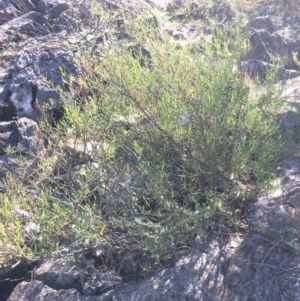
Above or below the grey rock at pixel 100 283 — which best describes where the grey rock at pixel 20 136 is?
above

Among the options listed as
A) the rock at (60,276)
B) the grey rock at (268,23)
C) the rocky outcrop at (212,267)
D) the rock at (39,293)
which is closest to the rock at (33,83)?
the rocky outcrop at (212,267)

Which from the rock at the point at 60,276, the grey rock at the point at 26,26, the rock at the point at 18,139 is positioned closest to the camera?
the rock at the point at 60,276

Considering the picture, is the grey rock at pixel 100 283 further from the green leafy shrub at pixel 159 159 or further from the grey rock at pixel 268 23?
the grey rock at pixel 268 23

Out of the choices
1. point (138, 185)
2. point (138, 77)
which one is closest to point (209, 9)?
point (138, 77)

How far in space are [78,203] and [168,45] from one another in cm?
137

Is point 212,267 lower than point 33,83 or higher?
lower

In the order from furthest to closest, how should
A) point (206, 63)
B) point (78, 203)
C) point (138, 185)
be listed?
point (206, 63) < point (138, 185) < point (78, 203)

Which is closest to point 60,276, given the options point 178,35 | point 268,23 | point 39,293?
point 39,293

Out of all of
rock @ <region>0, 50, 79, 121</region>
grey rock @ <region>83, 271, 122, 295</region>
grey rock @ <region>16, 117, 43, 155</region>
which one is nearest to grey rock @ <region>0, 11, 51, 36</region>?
rock @ <region>0, 50, 79, 121</region>

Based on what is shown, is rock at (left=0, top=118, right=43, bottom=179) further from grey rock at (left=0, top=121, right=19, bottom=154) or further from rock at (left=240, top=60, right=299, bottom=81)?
rock at (left=240, top=60, right=299, bottom=81)

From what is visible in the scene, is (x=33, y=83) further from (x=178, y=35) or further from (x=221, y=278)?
(x=221, y=278)

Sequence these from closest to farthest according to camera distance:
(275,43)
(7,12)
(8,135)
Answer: (8,135) < (275,43) < (7,12)

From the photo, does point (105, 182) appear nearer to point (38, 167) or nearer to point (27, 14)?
point (38, 167)

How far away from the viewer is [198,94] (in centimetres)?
285
